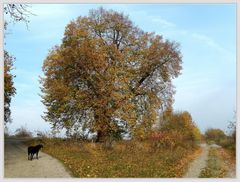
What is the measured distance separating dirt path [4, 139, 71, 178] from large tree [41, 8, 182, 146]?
1504 millimetres

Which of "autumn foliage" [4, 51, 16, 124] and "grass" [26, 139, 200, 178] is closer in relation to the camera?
"grass" [26, 139, 200, 178]

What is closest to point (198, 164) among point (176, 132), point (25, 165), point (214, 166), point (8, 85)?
point (214, 166)

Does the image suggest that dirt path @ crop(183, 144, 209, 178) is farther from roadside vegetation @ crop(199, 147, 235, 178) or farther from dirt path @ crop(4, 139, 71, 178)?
dirt path @ crop(4, 139, 71, 178)

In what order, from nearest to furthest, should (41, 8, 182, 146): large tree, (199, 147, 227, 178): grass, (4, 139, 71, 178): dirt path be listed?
(4, 139, 71, 178): dirt path, (199, 147, 227, 178): grass, (41, 8, 182, 146): large tree

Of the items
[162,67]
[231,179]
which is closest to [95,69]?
[162,67]

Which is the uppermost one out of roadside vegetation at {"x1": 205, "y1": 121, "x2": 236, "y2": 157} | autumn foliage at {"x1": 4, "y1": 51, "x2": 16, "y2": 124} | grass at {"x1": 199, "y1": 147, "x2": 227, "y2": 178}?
autumn foliage at {"x1": 4, "y1": 51, "x2": 16, "y2": 124}

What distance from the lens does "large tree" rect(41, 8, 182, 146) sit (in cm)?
1858

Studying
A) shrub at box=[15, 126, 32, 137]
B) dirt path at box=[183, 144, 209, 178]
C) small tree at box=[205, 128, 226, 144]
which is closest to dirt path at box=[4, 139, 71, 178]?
shrub at box=[15, 126, 32, 137]

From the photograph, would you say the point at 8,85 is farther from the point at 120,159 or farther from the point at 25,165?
the point at 120,159

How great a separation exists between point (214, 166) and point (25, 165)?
21.3 ft

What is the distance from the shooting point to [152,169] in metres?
17.3

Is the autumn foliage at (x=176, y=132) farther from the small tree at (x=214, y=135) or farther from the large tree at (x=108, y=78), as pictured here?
the large tree at (x=108, y=78)

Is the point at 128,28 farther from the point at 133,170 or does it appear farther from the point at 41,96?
the point at 133,170

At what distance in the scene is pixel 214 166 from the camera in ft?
57.8
